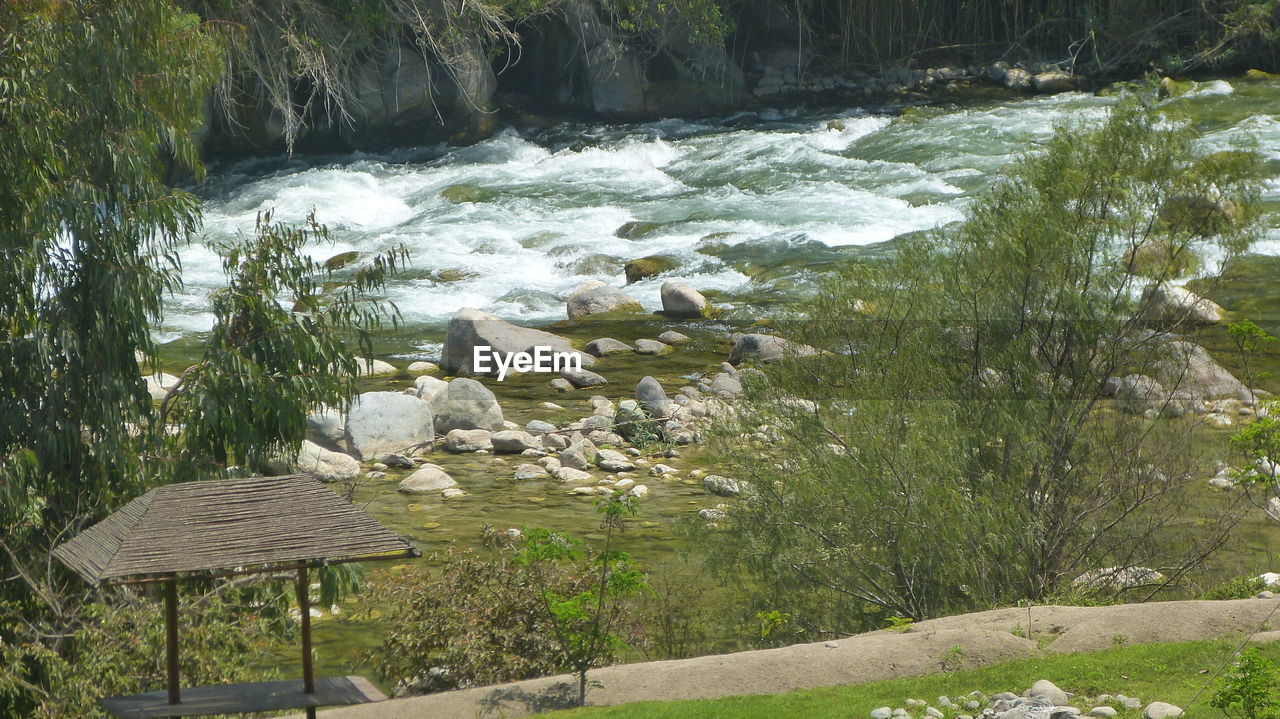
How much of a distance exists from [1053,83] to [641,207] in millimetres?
12736

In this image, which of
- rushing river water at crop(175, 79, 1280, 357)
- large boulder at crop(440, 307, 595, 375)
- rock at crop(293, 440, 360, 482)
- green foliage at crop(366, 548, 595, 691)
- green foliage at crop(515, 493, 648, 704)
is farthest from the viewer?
rushing river water at crop(175, 79, 1280, 357)

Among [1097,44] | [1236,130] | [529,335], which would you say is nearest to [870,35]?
[1097,44]

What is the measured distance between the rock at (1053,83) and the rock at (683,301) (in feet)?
52.7

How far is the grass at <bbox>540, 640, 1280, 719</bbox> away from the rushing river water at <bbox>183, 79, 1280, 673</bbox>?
5678 mm

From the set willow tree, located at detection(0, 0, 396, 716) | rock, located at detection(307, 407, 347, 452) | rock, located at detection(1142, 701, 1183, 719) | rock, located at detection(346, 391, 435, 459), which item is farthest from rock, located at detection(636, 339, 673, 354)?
rock, located at detection(1142, 701, 1183, 719)

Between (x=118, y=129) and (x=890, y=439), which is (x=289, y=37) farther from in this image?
(x=890, y=439)

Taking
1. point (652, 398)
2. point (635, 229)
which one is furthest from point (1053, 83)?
point (652, 398)

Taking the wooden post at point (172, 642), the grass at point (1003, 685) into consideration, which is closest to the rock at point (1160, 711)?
the grass at point (1003, 685)

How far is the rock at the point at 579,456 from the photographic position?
1440cm

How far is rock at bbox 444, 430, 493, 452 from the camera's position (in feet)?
50.2

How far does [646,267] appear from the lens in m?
22.8

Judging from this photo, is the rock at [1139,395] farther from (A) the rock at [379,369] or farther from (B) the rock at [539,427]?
(A) the rock at [379,369]

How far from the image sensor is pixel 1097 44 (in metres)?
32.7

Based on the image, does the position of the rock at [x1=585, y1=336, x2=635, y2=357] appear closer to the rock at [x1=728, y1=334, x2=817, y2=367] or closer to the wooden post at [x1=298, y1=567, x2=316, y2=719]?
the rock at [x1=728, y1=334, x2=817, y2=367]
